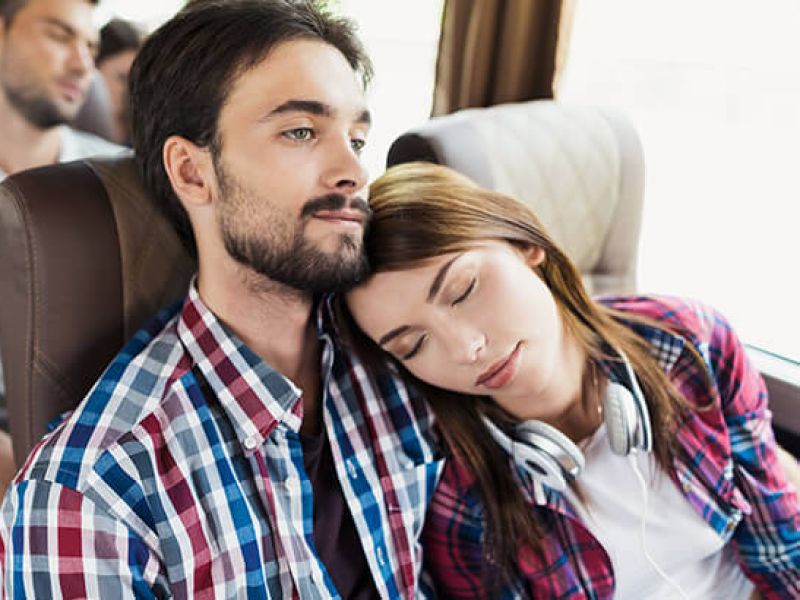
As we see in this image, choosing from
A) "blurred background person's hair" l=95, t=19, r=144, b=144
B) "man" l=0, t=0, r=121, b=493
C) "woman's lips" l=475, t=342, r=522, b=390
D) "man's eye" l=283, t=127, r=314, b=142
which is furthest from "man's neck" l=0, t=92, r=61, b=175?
"woman's lips" l=475, t=342, r=522, b=390

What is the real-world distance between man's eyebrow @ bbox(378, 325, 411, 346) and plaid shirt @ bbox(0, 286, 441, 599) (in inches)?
4.2

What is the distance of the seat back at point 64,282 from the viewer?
3.62 ft

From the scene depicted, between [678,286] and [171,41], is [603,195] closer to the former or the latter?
[678,286]

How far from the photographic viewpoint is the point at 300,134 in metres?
1.10

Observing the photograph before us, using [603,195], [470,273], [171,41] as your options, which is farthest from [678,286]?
[171,41]

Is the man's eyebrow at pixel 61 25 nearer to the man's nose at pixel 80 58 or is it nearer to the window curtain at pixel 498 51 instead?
the man's nose at pixel 80 58

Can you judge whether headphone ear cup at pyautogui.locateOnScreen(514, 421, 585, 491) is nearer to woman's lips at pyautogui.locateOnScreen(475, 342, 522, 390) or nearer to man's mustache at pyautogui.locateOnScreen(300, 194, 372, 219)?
woman's lips at pyautogui.locateOnScreen(475, 342, 522, 390)

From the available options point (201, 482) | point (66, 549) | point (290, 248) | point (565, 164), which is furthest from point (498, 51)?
point (66, 549)

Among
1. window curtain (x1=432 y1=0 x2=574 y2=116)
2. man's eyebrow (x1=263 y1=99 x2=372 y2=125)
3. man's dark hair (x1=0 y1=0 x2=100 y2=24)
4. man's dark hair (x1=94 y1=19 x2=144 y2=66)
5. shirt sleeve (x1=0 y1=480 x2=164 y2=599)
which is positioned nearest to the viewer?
shirt sleeve (x1=0 y1=480 x2=164 y2=599)

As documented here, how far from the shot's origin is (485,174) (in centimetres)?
150

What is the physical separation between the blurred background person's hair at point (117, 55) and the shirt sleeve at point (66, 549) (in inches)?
56.7

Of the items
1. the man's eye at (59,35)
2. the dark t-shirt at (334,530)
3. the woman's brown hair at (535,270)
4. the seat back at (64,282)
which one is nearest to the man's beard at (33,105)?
the man's eye at (59,35)

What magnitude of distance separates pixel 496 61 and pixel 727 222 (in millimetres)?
688

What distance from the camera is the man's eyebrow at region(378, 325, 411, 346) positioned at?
115 centimetres
